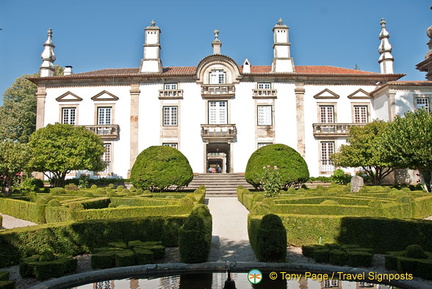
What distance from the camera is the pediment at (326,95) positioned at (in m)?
26.8

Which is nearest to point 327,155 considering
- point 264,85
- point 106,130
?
point 264,85

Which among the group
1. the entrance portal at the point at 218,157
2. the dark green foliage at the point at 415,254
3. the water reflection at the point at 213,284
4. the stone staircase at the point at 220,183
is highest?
the entrance portal at the point at 218,157

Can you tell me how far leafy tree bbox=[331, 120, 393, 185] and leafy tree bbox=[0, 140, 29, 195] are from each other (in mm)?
18851

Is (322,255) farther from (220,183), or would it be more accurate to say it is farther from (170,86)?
(170,86)

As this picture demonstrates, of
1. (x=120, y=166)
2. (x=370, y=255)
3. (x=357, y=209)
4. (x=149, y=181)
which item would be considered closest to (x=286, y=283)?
(x=370, y=255)

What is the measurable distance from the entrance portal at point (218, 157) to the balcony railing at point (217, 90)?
390 centimetres

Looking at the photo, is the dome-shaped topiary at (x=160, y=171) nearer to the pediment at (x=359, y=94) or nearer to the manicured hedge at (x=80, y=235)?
the manicured hedge at (x=80, y=235)

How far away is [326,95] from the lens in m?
26.9

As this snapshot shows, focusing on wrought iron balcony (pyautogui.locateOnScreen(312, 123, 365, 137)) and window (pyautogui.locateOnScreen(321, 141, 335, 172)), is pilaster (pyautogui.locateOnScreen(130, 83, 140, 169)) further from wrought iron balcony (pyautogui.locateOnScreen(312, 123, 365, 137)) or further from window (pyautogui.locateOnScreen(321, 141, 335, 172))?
window (pyautogui.locateOnScreen(321, 141, 335, 172))

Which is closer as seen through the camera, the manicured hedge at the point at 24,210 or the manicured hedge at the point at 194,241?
the manicured hedge at the point at 194,241

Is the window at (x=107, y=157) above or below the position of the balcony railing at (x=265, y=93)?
below

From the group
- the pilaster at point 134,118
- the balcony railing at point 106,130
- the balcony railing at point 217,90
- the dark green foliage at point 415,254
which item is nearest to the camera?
the dark green foliage at point 415,254

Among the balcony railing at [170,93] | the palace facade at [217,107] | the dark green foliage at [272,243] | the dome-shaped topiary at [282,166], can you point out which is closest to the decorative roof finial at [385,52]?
the palace facade at [217,107]

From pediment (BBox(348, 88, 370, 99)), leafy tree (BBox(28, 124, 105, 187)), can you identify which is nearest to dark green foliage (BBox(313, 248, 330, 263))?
leafy tree (BBox(28, 124, 105, 187))
